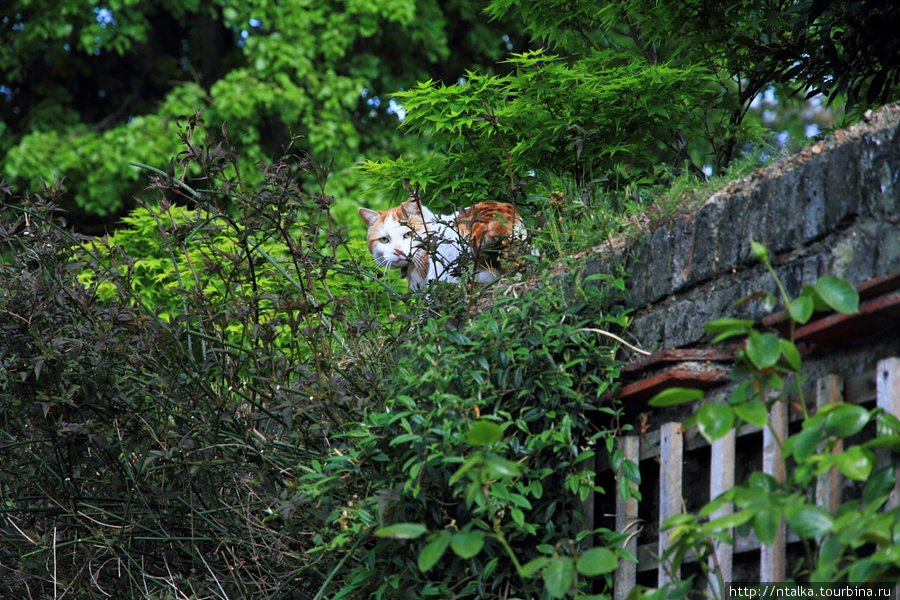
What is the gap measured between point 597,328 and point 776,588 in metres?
1.05

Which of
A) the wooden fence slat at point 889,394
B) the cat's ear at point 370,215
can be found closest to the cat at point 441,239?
the cat's ear at point 370,215

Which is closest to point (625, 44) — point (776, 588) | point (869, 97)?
point (869, 97)

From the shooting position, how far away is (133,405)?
10.5ft

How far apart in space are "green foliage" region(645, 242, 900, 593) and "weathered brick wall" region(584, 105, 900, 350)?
381 mm

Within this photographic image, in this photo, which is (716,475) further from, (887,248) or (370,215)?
(370,215)

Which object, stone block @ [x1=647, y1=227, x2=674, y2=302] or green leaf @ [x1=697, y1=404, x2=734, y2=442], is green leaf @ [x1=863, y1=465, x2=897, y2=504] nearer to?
green leaf @ [x1=697, y1=404, x2=734, y2=442]

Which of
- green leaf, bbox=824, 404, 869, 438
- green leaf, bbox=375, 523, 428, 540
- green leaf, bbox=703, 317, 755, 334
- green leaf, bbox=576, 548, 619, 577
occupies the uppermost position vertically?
green leaf, bbox=703, 317, 755, 334

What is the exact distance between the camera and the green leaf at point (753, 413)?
1.88 meters

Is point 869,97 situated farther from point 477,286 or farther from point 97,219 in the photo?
point 97,219

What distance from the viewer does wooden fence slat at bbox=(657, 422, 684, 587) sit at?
2.43 meters

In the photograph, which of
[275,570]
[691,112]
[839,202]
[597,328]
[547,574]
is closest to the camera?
[547,574]

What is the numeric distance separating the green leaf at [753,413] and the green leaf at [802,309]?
209 mm

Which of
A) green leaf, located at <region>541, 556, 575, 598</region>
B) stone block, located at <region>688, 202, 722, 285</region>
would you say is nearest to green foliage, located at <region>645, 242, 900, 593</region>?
green leaf, located at <region>541, 556, 575, 598</region>

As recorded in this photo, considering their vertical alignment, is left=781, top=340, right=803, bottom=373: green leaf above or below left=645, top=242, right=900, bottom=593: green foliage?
above
